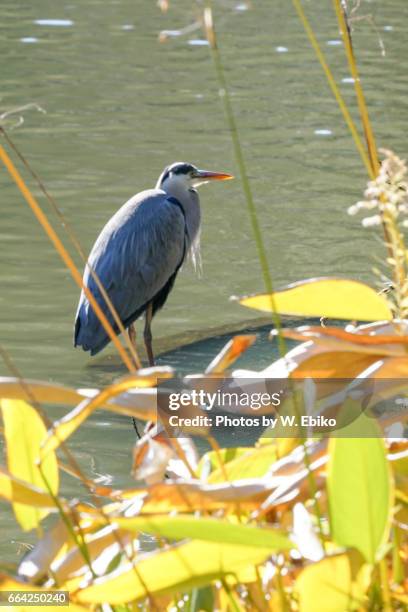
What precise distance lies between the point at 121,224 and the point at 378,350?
406cm

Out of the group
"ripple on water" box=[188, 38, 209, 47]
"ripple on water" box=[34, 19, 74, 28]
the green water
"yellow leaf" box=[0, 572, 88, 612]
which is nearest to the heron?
the green water

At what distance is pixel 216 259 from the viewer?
6.27 m

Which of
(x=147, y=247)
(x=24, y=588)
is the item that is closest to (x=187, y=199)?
(x=147, y=247)

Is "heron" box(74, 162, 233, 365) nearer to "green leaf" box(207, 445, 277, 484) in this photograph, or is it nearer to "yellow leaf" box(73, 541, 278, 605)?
"green leaf" box(207, 445, 277, 484)

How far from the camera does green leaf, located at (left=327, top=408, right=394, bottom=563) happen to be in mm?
733

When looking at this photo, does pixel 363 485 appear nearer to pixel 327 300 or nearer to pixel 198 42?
pixel 327 300

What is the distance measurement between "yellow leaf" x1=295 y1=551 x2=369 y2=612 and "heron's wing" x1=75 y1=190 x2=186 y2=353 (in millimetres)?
3826

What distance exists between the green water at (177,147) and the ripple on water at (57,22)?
3 centimetres

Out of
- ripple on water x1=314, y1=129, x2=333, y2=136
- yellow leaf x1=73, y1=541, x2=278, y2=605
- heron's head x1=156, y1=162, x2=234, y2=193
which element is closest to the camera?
yellow leaf x1=73, y1=541, x2=278, y2=605

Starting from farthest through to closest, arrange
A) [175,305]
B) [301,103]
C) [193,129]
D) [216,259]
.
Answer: [301,103]
[193,129]
[216,259]
[175,305]

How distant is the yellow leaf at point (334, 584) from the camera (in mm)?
722

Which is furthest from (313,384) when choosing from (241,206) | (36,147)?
(36,147)

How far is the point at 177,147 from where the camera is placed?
8.33 meters

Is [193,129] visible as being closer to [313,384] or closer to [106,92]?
[106,92]
